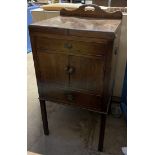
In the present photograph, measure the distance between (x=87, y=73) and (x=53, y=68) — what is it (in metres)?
0.21

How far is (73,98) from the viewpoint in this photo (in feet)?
3.61

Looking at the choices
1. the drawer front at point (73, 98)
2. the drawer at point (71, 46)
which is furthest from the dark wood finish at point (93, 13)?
the drawer front at point (73, 98)

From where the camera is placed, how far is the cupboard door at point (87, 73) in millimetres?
947

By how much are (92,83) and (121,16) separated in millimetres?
568

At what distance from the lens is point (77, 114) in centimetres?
159

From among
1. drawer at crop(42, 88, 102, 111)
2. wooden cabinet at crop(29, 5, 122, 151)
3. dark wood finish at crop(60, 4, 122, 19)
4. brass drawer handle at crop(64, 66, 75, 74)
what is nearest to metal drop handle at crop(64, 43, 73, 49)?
wooden cabinet at crop(29, 5, 122, 151)

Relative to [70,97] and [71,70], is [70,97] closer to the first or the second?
[70,97]
